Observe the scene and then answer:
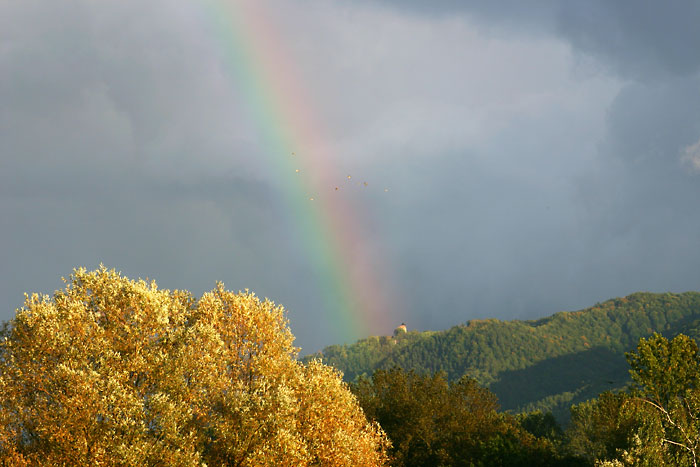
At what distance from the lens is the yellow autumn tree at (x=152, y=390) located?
31.8 meters

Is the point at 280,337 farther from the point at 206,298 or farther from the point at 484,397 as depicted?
the point at 484,397

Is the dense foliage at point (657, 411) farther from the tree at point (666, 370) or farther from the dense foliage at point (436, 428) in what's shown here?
the dense foliage at point (436, 428)

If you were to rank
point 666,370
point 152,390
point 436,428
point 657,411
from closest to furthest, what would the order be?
point 152,390 < point 657,411 < point 666,370 < point 436,428

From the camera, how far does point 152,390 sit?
117 feet

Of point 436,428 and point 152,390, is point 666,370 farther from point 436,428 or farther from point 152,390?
point 152,390

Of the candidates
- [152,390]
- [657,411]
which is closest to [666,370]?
[657,411]

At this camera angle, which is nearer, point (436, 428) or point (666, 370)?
point (666, 370)

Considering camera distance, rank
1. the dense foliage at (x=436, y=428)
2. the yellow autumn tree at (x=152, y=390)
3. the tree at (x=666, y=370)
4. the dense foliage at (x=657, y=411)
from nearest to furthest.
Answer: the yellow autumn tree at (x=152, y=390), the dense foliage at (x=657, y=411), the tree at (x=666, y=370), the dense foliage at (x=436, y=428)

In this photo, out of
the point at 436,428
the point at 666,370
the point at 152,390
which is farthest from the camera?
the point at 436,428

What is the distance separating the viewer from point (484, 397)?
284ft

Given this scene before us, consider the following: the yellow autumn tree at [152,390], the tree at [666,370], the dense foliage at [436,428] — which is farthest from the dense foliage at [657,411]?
the yellow autumn tree at [152,390]

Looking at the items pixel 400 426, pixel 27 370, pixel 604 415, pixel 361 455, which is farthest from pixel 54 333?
pixel 604 415

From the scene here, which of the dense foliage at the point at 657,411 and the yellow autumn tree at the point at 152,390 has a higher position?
the yellow autumn tree at the point at 152,390

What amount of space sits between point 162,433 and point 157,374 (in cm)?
420
